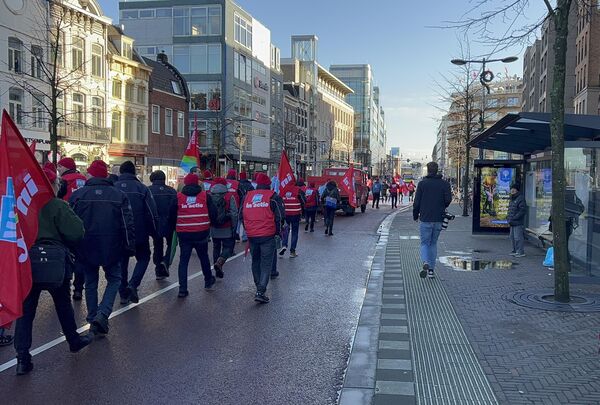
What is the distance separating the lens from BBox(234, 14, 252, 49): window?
186 ft

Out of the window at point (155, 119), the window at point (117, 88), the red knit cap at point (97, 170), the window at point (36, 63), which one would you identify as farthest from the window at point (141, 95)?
the red knit cap at point (97, 170)

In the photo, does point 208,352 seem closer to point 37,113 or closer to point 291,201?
point 291,201

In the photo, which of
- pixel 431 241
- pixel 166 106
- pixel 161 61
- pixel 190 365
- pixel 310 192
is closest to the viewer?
pixel 190 365

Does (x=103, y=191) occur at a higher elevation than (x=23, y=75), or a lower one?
lower

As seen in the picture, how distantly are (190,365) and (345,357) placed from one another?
1505 mm

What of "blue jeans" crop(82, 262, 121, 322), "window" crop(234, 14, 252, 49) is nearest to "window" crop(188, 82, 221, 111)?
"window" crop(234, 14, 252, 49)

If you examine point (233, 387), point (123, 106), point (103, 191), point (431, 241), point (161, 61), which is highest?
point (161, 61)

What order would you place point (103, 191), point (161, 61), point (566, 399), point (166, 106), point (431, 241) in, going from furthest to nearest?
point (161, 61) → point (166, 106) → point (431, 241) → point (103, 191) → point (566, 399)

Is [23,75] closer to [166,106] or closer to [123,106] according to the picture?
[123,106]

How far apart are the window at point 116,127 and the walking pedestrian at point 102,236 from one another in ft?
114

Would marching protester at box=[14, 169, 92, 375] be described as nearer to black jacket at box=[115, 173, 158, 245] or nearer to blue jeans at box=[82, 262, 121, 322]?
blue jeans at box=[82, 262, 121, 322]

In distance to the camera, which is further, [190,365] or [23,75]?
[23,75]

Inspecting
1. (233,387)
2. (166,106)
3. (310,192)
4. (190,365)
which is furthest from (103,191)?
(166,106)

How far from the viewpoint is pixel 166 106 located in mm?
45812
